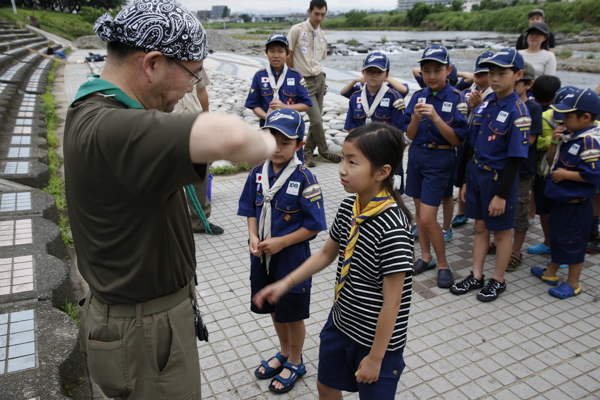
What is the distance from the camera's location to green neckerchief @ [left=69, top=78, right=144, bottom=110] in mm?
1386

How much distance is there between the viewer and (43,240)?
12.0 feet

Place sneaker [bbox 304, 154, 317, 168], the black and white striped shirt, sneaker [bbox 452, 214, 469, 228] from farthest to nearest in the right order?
sneaker [bbox 304, 154, 317, 168]
sneaker [bbox 452, 214, 469, 228]
the black and white striped shirt

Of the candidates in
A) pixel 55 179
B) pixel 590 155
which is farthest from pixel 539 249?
pixel 55 179

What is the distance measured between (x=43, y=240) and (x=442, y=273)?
3.65m

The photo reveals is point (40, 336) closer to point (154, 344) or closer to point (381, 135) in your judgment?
point (154, 344)

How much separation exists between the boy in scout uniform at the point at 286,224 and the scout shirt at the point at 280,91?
281 cm

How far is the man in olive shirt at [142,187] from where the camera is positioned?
1.07 meters

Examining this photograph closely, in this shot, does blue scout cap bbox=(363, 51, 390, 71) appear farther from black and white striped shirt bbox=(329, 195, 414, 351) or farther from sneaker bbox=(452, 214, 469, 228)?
black and white striped shirt bbox=(329, 195, 414, 351)

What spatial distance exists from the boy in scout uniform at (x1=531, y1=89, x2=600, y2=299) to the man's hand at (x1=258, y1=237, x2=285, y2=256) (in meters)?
2.67

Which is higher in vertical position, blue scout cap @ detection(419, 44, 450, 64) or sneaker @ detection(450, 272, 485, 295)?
blue scout cap @ detection(419, 44, 450, 64)

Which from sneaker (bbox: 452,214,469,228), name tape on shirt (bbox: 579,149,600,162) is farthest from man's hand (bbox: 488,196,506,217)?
sneaker (bbox: 452,214,469,228)

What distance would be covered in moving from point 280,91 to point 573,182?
11.3 feet

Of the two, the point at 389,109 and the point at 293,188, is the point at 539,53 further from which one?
the point at 293,188

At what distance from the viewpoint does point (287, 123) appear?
8.77 feet
